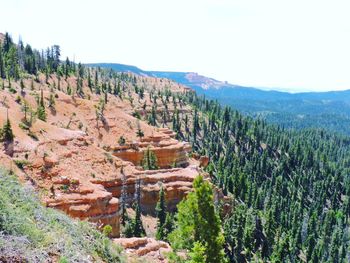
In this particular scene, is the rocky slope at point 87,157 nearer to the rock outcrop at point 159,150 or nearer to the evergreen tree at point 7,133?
the rock outcrop at point 159,150

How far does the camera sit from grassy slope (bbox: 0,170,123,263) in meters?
13.4

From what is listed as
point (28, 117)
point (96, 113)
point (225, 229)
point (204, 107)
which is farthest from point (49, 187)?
point (204, 107)

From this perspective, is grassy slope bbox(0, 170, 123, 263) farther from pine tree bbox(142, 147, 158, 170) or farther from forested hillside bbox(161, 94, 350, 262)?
forested hillside bbox(161, 94, 350, 262)

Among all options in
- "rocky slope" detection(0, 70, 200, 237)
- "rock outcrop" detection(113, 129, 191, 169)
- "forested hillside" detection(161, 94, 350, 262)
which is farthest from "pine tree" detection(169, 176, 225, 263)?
"rock outcrop" detection(113, 129, 191, 169)

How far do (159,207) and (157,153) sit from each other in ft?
82.5

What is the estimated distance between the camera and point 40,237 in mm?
15078

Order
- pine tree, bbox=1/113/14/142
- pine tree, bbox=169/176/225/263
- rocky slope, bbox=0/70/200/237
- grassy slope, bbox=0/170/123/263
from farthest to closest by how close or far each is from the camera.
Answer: pine tree, bbox=1/113/14/142, rocky slope, bbox=0/70/200/237, pine tree, bbox=169/176/225/263, grassy slope, bbox=0/170/123/263

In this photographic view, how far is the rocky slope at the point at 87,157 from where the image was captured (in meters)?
47.2

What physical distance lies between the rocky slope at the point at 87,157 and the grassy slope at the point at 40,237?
25.4 meters

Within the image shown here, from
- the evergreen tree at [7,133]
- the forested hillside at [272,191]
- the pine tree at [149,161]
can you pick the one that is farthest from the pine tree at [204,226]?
the pine tree at [149,161]

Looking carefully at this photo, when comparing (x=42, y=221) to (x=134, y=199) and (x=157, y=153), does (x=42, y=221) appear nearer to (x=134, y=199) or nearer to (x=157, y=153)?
(x=134, y=199)

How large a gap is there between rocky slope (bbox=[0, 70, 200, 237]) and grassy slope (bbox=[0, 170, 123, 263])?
83.3 feet

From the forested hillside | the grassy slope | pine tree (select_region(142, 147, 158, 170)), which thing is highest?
the grassy slope

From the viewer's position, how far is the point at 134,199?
212 feet
